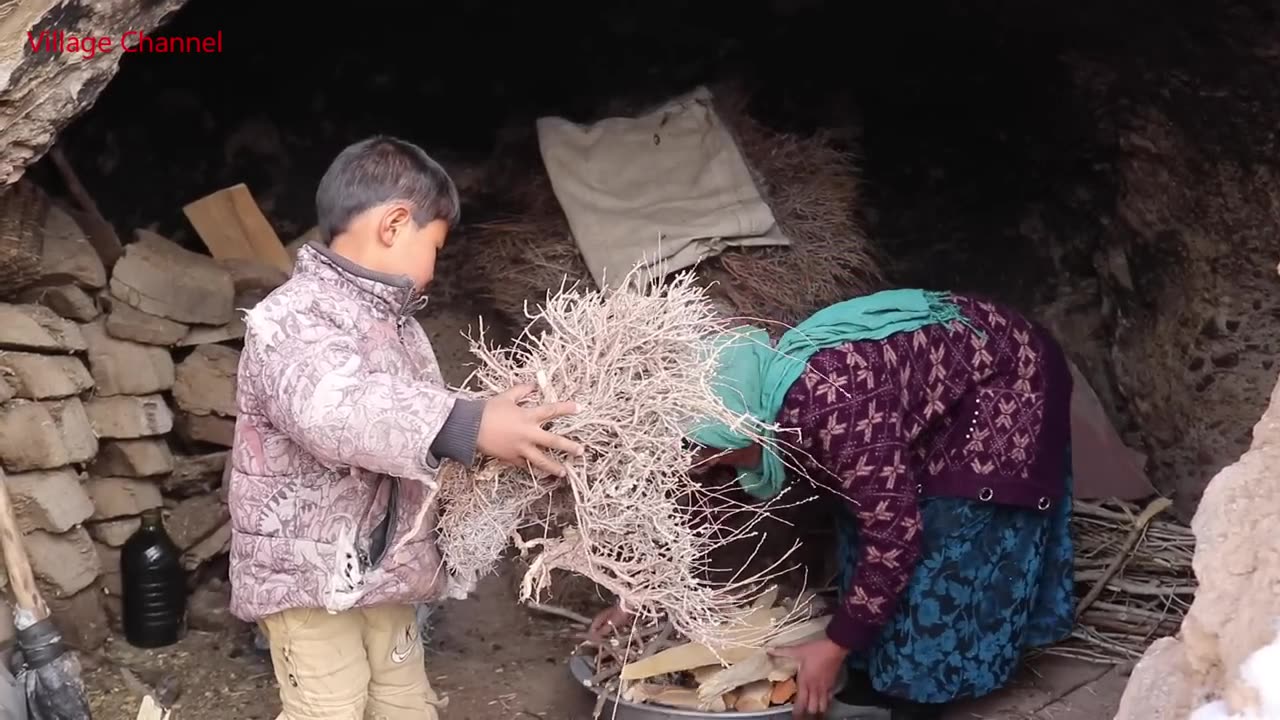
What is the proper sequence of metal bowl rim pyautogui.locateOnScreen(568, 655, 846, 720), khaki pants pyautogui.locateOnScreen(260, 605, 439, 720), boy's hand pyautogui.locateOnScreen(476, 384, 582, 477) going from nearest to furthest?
boy's hand pyautogui.locateOnScreen(476, 384, 582, 477) → khaki pants pyautogui.locateOnScreen(260, 605, 439, 720) → metal bowl rim pyautogui.locateOnScreen(568, 655, 846, 720)

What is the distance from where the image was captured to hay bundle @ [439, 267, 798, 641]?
1625mm

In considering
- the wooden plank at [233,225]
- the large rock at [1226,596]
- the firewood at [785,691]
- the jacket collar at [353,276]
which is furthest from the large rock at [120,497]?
the large rock at [1226,596]

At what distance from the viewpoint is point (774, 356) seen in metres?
2.07

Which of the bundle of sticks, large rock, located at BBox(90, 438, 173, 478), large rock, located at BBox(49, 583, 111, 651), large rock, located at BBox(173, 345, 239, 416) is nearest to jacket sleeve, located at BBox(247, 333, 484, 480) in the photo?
the bundle of sticks

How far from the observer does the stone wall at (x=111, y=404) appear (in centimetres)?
250

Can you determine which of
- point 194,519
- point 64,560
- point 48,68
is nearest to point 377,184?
point 48,68

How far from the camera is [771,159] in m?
3.21

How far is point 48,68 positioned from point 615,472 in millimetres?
1312

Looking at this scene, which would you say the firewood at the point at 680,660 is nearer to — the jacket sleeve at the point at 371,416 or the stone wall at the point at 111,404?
the jacket sleeve at the point at 371,416

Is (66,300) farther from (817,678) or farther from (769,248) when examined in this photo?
(817,678)

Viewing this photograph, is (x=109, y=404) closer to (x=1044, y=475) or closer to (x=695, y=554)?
(x=695, y=554)

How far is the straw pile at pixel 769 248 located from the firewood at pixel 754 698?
92 centimetres

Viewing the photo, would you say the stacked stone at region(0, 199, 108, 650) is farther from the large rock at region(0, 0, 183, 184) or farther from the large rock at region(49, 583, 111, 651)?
the large rock at region(0, 0, 183, 184)

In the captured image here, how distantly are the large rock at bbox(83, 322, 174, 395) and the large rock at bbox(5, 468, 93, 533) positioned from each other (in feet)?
0.94
